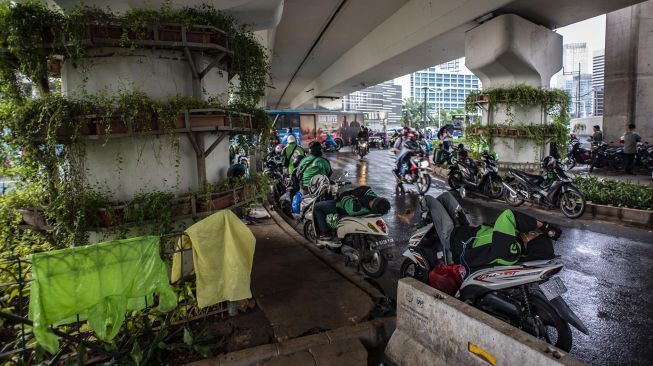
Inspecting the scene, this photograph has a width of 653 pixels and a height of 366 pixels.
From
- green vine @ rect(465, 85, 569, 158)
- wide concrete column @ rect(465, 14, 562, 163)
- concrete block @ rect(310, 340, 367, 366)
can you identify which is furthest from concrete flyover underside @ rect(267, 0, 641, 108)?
concrete block @ rect(310, 340, 367, 366)

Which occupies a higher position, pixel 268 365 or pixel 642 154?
pixel 642 154

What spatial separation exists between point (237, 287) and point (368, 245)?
1.88 m

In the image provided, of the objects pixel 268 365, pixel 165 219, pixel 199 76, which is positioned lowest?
pixel 268 365

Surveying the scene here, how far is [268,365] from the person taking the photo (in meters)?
2.99

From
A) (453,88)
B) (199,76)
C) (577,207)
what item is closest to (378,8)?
(577,207)

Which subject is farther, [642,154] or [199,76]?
[642,154]

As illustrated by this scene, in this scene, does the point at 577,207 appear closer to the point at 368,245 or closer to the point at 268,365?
the point at 368,245

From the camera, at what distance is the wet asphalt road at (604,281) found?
10.8 feet

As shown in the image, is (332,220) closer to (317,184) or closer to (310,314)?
(317,184)

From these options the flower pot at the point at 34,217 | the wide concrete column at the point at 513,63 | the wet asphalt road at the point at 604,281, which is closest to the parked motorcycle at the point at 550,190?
the wet asphalt road at the point at 604,281

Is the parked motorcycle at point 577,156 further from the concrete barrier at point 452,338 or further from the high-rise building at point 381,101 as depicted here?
the high-rise building at point 381,101

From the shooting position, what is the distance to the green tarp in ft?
8.60

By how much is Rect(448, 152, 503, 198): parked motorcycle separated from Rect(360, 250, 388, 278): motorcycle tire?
5.66 meters

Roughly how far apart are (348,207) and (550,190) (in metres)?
5.01
